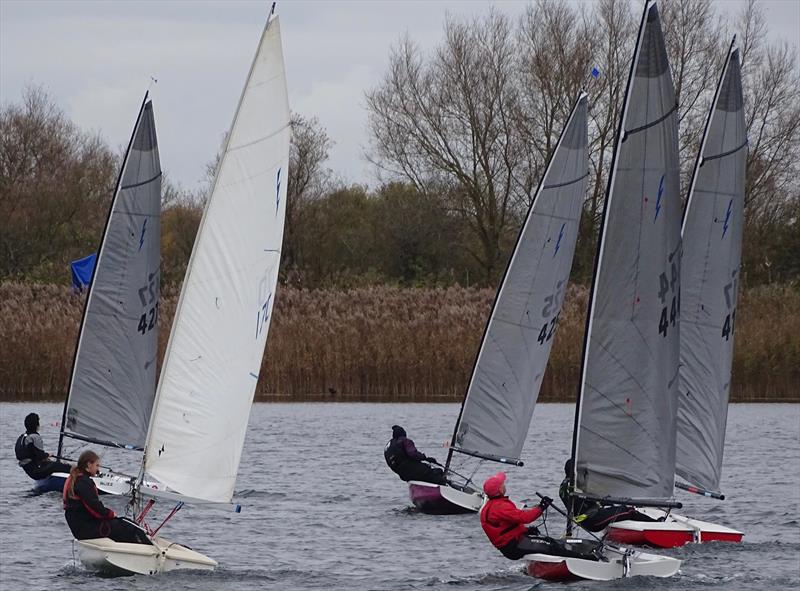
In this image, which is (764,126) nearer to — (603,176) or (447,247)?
(603,176)

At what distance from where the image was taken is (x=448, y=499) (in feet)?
72.1

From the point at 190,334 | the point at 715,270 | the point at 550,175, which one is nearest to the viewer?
the point at 190,334

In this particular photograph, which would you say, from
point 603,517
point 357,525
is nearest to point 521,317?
point 357,525

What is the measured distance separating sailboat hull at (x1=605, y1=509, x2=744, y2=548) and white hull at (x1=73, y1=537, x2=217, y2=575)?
479cm

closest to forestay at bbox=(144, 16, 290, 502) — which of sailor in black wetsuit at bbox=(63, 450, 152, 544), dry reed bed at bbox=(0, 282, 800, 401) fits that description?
sailor in black wetsuit at bbox=(63, 450, 152, 544)

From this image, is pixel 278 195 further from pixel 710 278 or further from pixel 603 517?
pixel 710 278

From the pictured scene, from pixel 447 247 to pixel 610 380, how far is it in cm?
3541

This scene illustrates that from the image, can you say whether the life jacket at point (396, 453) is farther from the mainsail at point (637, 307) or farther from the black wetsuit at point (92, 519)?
Result: the black wetsuit at point (92, 519)

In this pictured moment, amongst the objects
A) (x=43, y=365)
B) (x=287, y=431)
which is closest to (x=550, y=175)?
(x=287, y=431)

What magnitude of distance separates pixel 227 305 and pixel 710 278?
6.83 m

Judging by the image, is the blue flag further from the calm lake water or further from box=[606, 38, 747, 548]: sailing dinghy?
box=[606, 38, 747, 548]: sailing dinghy

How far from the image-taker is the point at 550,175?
22.2 meters

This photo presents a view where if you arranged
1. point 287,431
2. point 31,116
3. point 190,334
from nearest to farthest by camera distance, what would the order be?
1. point 190,334
2. point 287,431
3. point 31,116

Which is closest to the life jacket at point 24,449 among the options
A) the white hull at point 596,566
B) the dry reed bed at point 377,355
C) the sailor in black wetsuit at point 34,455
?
the sailor in black wetsuit at point 34,455
